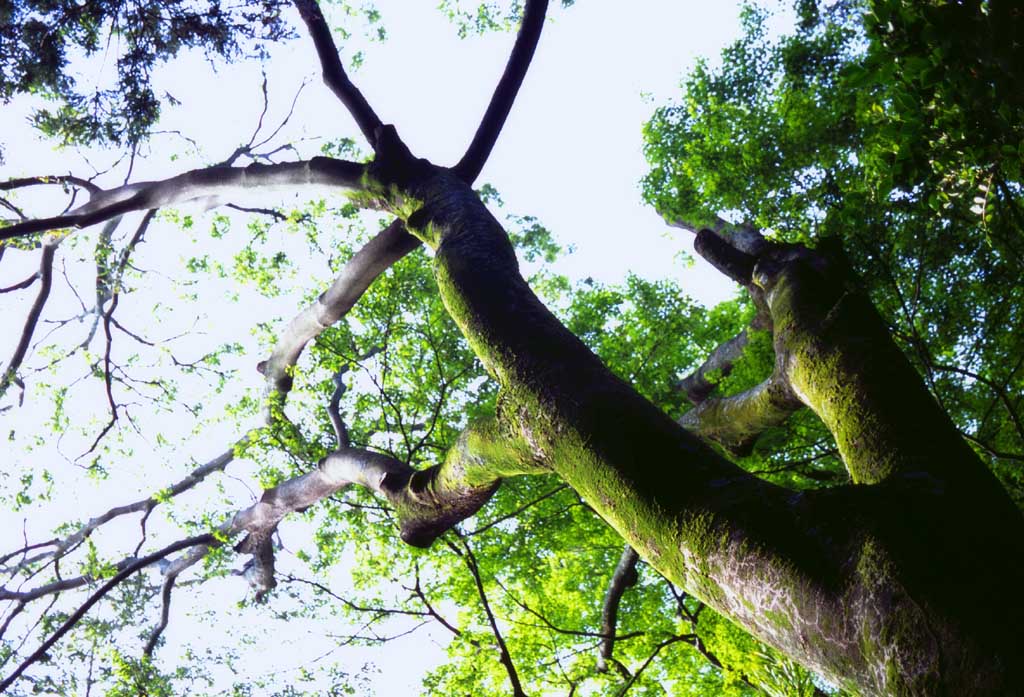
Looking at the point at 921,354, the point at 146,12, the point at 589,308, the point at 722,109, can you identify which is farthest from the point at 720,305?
the point at 146,12

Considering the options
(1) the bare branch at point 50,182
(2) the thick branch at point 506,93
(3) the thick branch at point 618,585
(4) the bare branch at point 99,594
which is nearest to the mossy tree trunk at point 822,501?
(2) the thick branch at point 506,93

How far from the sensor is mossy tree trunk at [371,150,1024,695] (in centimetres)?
149

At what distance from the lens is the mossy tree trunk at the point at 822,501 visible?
149 centimetres

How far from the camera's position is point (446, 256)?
3.78m

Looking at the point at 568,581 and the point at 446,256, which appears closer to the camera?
the point at 446,256

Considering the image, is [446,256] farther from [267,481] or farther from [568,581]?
[568,581]

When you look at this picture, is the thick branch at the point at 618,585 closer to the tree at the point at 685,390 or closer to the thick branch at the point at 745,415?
the tree at the point at 685,390

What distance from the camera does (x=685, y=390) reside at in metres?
10.6

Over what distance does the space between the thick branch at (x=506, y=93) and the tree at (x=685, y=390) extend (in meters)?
0.02

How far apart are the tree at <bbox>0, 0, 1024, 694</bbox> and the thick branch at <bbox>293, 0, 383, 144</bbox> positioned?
28 millimetres

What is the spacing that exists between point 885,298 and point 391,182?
4928mm

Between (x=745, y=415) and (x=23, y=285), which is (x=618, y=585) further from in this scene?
(x=23, y=285)

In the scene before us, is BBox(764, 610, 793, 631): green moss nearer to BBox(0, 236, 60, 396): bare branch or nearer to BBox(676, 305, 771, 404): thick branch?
BBox(676, 305, 771, 404): thick branch

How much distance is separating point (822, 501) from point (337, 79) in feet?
16.2
